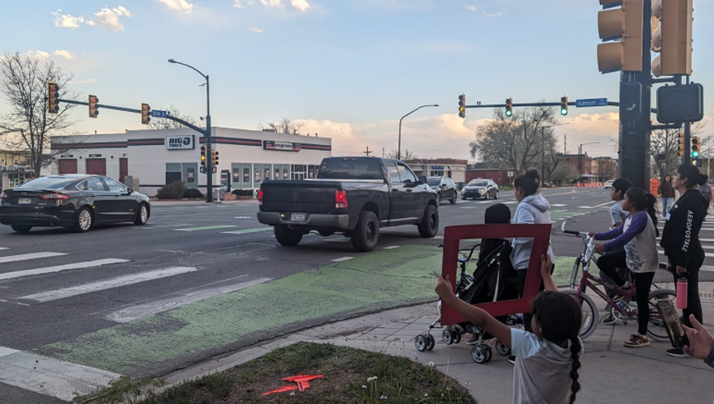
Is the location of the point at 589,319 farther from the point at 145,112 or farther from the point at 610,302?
the point at 145,112

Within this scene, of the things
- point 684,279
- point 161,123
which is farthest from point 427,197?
point 161,123

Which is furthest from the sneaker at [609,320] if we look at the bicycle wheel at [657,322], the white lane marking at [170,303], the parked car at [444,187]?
the parked car at [444,187]

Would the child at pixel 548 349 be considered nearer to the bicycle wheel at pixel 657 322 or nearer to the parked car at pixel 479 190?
the bicycle wheel at pixel 657 322

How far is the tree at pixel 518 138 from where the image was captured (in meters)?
91.2

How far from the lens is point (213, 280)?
8.96 metres

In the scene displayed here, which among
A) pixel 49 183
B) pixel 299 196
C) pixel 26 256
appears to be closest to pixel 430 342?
pixel 299 196

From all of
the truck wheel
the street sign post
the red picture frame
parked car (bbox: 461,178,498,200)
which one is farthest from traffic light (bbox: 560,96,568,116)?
the red picture frame

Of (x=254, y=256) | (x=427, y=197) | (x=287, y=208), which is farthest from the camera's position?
(x=427, y=197)

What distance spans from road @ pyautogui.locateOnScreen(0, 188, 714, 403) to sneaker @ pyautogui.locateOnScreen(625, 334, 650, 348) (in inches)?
113

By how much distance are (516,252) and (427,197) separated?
999 cm

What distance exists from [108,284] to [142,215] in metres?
9.27

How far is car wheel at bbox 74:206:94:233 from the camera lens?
14.7 m

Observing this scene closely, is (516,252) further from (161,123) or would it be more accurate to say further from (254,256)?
(161,123)

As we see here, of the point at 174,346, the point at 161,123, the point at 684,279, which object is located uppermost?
the point at 161,123
